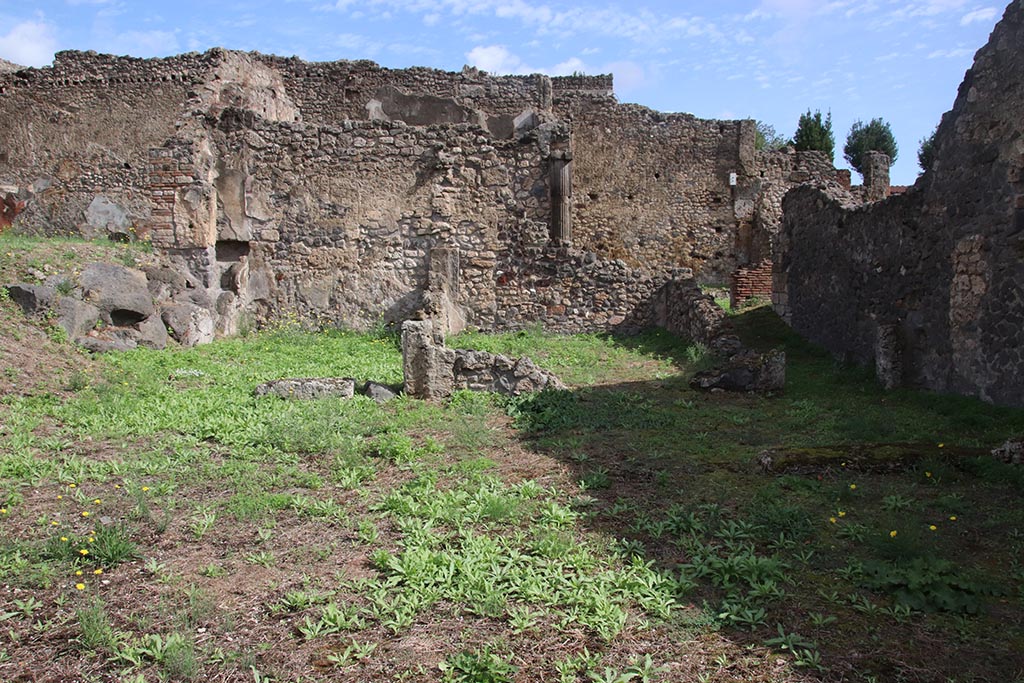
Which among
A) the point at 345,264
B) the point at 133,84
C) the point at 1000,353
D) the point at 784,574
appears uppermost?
the point at 133,84

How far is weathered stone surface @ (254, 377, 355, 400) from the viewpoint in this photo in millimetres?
7539

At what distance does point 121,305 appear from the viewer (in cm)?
948

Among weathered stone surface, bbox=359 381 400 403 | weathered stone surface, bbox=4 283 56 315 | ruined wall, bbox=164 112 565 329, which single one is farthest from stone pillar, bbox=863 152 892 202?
weathered stone surface, bbox=4 283 56 315

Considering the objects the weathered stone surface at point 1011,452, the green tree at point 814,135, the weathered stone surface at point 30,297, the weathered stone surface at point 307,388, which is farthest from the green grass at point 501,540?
the green tree at point 814,135

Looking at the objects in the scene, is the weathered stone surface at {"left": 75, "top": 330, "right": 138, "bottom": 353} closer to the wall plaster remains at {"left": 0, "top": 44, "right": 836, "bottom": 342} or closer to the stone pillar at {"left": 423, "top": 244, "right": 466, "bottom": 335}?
the wall plaster remains at {"left": 0, "top": 44, "right": 836, "bottom": 342}

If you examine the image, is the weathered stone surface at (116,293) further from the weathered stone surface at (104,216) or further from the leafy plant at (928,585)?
the leafy plant at (928,585)

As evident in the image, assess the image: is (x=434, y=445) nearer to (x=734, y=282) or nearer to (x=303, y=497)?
(x=303, y=497)

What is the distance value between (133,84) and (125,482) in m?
15.1

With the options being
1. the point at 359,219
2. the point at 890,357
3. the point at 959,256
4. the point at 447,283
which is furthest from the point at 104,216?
the point at 959,256

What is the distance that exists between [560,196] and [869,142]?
26341mm

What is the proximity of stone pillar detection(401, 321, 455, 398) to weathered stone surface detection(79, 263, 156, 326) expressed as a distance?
411 centimetres

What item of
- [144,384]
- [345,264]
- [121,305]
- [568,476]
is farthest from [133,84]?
[568,476]

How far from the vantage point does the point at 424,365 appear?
25.5 ft

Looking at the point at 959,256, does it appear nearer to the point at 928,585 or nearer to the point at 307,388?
the point at 928,585
